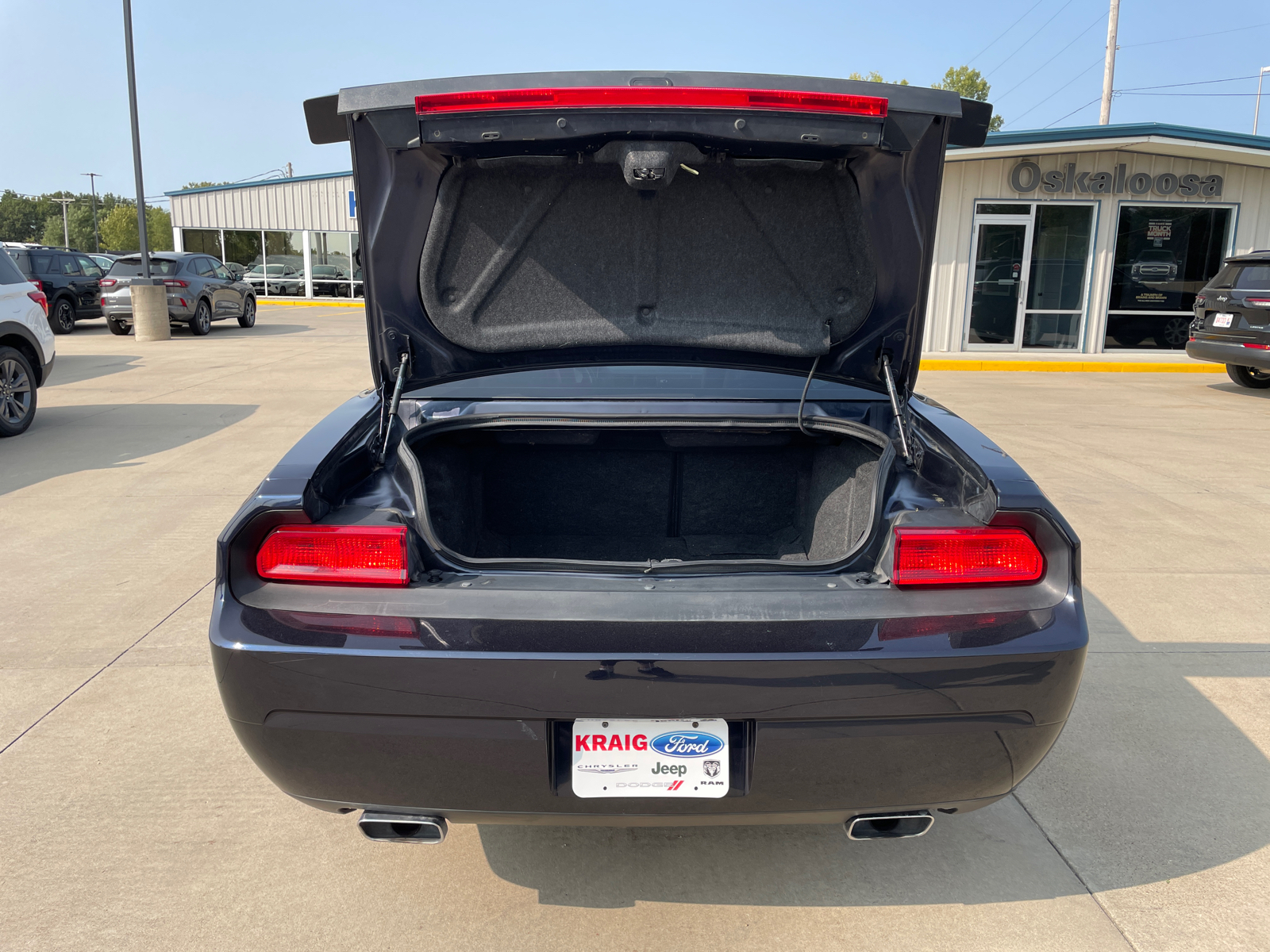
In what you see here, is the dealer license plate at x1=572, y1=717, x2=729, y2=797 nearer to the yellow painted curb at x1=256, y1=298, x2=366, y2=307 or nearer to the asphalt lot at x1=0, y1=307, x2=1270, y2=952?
the asphalt lot at x1=0, y1=307, x2=1270, y2=952

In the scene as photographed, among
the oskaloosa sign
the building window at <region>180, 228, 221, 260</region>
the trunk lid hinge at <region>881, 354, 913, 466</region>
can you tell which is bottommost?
the trunk lid hinge at <region>881, 354, 913, 466</region>

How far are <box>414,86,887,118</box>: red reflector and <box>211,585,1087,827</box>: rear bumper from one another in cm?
119

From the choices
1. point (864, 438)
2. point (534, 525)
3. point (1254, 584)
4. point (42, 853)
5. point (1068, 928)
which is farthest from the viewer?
point (1254, 584)

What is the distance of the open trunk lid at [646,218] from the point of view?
2.05 m

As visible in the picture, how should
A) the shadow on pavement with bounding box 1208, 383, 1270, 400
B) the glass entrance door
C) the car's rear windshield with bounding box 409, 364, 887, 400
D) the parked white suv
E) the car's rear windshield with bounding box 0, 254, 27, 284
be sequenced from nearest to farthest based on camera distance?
1. the car's rear windshield with bounding box 409, 364, 887, 400
2. the parked white suv
3. the car's rear windshield with bounding box 0, 254, 27, 284
4. the shadow on pavement with bounding box 1208, 383, 1270, 400
5. the glass entrance door

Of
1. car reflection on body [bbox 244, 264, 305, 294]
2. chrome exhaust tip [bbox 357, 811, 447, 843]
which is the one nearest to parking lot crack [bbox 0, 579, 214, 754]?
chrome exhaust tip [bbox 357, 811, 447, 843]

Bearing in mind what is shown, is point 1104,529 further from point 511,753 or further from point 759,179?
point 511,753

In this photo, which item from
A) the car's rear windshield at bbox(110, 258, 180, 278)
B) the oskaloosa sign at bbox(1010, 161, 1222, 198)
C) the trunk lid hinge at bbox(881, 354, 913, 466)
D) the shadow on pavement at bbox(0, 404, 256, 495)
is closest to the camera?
the trunk lid hinge at bbox(881, 354, 913, 466)

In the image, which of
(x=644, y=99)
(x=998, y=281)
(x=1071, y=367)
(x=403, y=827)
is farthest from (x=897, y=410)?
(x=998, y=281)

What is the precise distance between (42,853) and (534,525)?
5.48 ft

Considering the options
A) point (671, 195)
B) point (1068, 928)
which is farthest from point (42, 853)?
point (1068, 928)

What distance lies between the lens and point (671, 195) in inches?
98.0

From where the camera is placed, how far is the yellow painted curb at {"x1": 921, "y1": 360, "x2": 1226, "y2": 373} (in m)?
14.7

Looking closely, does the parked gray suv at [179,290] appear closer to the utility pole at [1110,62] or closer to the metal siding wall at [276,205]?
the metal siding wall at [276,205]
